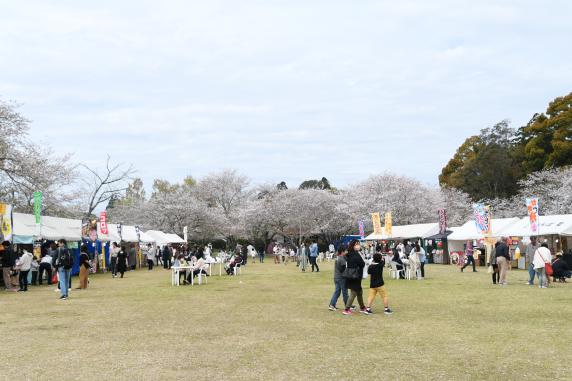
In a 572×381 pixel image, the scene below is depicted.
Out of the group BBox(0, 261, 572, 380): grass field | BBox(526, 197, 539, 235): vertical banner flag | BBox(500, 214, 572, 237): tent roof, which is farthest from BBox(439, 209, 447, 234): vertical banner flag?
BBox(0, 261, 572, 380): grass field

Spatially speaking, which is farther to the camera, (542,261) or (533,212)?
(533,212)

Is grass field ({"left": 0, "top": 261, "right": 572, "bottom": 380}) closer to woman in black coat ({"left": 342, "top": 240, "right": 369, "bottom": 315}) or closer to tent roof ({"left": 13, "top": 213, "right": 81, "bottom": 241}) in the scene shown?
woman in black coat ({"left": 342, "top": 240, "right": 369, "bottom": 315})

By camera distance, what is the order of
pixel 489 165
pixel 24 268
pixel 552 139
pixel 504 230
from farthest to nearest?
pixel 489 165, pixel 552 139, pixel 504 230, pixel 24 268

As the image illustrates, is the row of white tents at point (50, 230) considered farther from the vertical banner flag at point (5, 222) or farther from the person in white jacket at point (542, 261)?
the person in white jacket at point (542, 261)

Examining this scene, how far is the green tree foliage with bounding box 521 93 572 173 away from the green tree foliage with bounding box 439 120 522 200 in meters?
3.01

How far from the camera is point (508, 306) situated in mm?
11430

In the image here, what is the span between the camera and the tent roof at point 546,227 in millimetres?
24203

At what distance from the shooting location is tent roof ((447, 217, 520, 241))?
28.6 m

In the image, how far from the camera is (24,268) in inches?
685

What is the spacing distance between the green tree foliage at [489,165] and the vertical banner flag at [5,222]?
4340 cm

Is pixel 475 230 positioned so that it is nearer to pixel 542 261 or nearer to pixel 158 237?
pixel 542 261

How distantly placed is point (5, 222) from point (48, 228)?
489cm

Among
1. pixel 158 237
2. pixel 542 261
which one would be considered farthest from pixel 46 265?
pixel 158 237

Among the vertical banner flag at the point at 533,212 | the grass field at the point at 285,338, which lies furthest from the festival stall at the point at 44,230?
the vertical banner flag at the point at 533,212
